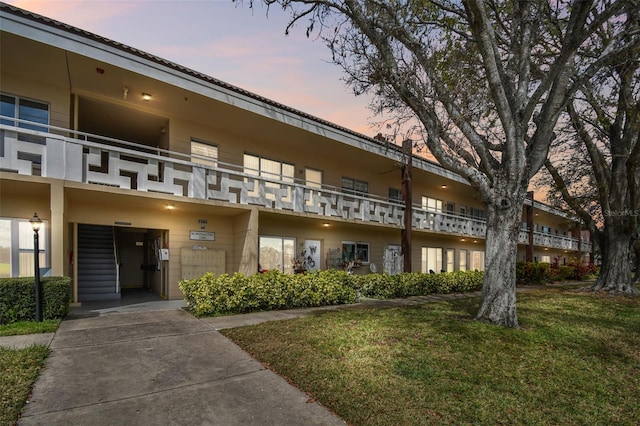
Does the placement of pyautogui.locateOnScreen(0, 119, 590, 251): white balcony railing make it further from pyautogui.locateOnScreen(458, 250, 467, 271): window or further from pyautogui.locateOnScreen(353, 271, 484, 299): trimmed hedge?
pyautogui.locateOnScreen(458, 250, 467, 271): window

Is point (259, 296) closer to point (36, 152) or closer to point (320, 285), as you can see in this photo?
point (320, 285)

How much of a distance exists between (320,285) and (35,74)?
32.9ft

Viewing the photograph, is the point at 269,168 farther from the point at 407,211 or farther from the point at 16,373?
the point at 16,373

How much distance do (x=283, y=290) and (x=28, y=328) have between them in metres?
5.73

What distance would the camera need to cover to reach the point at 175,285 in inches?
466

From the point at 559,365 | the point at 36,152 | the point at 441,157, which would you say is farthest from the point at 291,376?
the point at 36,152

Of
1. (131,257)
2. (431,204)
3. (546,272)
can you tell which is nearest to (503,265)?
(131,257)

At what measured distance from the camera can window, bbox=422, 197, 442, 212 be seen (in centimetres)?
2204

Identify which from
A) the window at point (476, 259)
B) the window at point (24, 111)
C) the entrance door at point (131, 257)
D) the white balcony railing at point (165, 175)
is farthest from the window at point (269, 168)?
the window at point (476, 259)

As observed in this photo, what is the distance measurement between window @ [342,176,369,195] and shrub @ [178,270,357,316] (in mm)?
6392

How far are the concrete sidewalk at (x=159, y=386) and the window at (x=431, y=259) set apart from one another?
16.3 m

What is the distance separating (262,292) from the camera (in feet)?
31.7

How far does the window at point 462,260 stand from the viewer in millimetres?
23484

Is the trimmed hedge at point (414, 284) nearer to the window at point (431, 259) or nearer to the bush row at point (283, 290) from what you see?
the bush row at point (283, 290)
